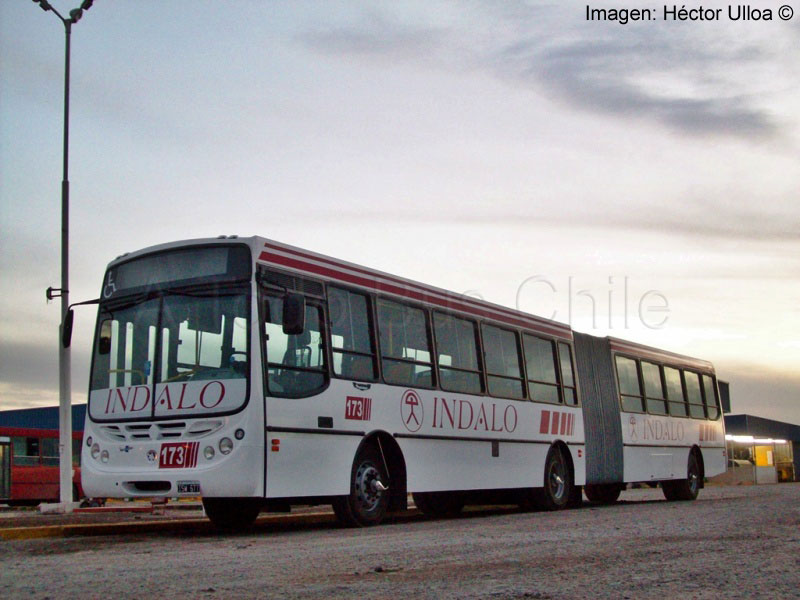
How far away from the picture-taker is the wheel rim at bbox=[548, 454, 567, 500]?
→ 55.8 feet

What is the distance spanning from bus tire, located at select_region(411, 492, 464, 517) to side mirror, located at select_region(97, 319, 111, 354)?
624 centimetres

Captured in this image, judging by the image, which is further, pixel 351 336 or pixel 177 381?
pixel 351 336

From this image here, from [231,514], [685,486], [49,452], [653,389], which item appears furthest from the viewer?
[49,452]

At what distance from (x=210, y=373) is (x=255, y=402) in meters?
0.65

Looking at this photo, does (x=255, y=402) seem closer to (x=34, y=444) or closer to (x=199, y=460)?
(x=199, y=460)

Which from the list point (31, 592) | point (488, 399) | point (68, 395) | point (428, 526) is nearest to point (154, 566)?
point (31, 592)

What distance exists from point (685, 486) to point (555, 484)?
6.81 meters

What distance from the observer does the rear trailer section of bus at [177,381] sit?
10586mm

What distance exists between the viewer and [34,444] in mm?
31109

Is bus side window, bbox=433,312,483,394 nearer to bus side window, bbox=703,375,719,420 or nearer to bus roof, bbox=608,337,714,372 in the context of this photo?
bus roof, bbox=608,337,714,372

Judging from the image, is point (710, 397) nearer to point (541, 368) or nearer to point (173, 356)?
point (541, 368)

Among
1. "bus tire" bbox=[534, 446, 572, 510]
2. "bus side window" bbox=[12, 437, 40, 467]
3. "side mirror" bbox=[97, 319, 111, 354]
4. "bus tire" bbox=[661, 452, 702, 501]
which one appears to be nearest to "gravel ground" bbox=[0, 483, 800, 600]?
"side mirror" bbox=[97, 319, 111, 354]

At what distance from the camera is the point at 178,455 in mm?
10797

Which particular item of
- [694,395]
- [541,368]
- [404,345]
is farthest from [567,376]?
[694,395]
